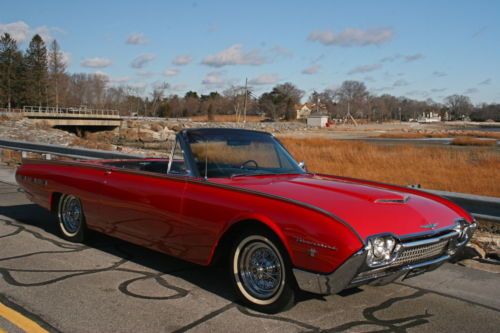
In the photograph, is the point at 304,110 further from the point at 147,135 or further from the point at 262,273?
the point at 262,273

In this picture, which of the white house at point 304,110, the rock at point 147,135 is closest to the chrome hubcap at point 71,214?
the rock at point 147,135

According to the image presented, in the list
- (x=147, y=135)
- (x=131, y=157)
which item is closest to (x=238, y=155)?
(x=131, y=157)

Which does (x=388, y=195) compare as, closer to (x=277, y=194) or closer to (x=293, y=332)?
(x=277, y=194)

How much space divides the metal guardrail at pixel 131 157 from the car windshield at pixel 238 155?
2.13 m

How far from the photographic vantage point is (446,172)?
1623cm

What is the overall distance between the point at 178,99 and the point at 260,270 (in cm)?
13863

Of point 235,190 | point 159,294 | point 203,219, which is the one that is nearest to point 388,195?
point 235,190

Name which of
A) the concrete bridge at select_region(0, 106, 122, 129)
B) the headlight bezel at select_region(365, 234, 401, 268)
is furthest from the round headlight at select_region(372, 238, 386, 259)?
the concrete bridge at select_region(0, 106, 122, 129)

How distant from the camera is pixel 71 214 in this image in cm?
661

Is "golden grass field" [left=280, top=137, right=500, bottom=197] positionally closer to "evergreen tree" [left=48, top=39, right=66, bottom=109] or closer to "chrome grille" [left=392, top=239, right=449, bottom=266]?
"chrome grille" [left=392, top=239, right=449, bottom=266]

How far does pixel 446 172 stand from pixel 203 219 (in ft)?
43.6

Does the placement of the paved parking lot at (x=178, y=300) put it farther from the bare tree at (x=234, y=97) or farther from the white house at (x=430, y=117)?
the white house at (x=430, y=117)

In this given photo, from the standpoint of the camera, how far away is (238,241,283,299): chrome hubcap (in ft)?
13.8

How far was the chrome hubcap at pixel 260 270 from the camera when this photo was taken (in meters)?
4.20
